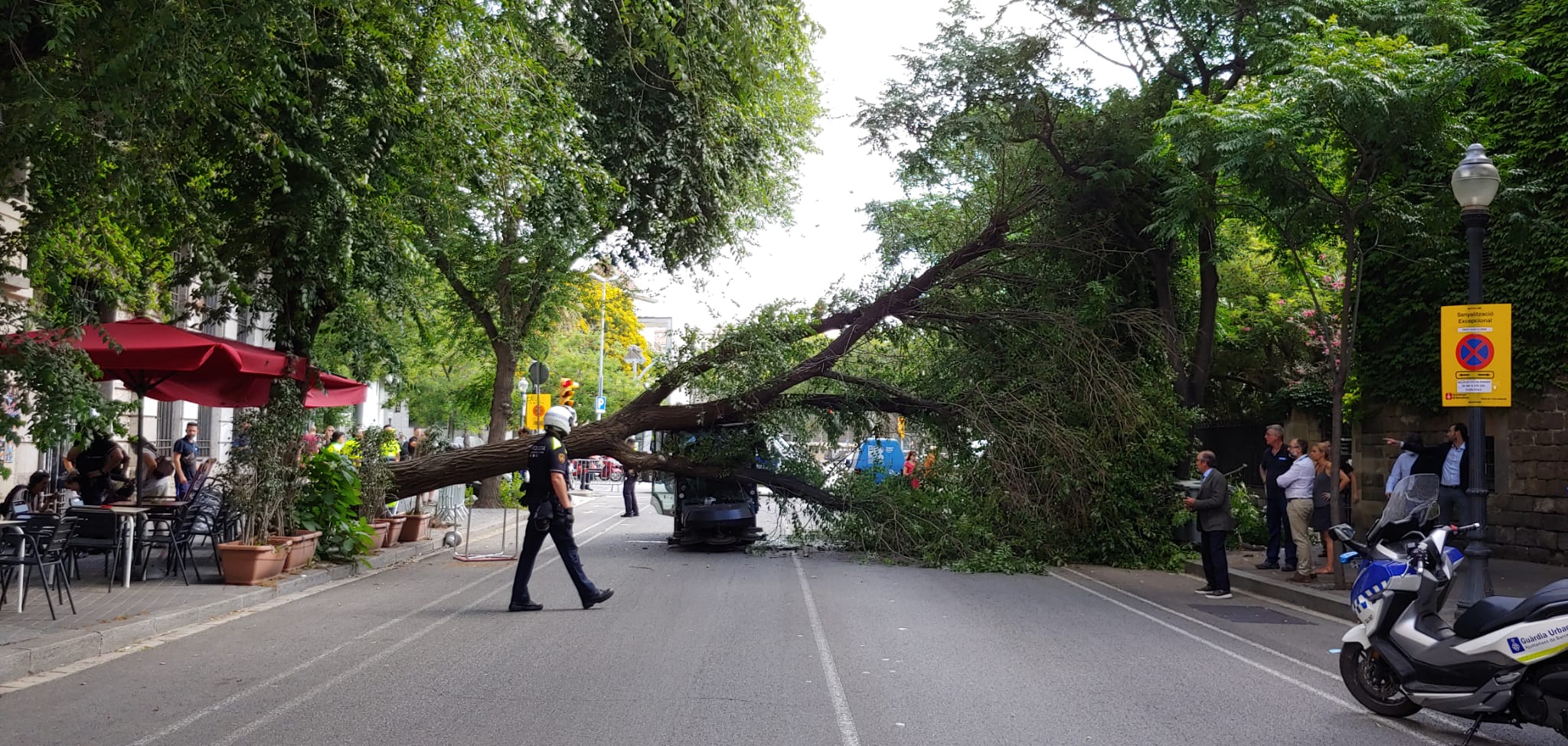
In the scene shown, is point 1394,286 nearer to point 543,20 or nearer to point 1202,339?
point 1202,339

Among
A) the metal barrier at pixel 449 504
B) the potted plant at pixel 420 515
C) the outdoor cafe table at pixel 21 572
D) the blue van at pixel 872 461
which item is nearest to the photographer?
the outdoor cafe table at pixel 21 572

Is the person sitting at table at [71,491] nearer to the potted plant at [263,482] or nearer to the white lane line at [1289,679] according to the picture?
the potted plant at [263,482]

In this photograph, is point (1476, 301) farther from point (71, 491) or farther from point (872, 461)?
point (71, 491)

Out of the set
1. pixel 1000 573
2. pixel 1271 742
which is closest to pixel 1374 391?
pixel 1000 573

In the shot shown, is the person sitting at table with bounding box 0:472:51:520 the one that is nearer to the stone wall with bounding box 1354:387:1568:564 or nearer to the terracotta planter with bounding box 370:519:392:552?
the terracotta planter with bounding box 370:519:392:552

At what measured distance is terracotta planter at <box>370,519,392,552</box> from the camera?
1580 cm

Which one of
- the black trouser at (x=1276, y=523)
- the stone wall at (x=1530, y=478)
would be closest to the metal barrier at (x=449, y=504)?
the black trouser at (x=1276, y=523)

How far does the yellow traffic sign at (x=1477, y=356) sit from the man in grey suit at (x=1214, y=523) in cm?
285

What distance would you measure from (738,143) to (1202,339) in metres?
7.94

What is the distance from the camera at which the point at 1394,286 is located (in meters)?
17.8

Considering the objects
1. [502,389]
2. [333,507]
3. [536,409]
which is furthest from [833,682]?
[502,389]

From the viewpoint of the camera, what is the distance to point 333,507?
45.8 feet

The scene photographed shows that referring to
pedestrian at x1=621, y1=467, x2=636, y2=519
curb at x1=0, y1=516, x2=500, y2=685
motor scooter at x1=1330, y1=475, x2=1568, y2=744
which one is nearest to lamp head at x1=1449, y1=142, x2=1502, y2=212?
motor scooter at x1=1330, y1=475, x2=1568, y2=744

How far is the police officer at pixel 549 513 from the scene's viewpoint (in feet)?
35.3
